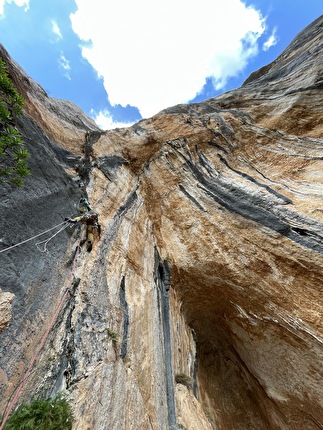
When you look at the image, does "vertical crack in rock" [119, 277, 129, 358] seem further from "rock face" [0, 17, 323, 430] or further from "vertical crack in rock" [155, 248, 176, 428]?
"vertical crack in rock" [155, 248, 176, 428]

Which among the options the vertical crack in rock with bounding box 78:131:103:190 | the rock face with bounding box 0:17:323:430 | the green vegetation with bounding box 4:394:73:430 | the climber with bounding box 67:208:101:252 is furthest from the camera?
the vertical crack in rock with bounding box 78:131:103:190

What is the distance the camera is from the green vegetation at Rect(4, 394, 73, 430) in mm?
3672

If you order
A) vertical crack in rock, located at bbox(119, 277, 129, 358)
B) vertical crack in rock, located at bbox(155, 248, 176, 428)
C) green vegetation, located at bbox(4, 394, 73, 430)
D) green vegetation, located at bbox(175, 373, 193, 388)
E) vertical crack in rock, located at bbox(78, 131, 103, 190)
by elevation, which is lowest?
green vegetation, located at bbox(175, 373, 193, 388)

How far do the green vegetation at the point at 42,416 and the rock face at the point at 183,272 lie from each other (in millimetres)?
269

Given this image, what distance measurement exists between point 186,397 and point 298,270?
5752mm

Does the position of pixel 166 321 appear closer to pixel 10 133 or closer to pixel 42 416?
pixel 42 416

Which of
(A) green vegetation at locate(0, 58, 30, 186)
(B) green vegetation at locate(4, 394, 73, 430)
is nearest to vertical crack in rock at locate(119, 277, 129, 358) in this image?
(B) green vegetation at locate(4, 394, 73, 430)

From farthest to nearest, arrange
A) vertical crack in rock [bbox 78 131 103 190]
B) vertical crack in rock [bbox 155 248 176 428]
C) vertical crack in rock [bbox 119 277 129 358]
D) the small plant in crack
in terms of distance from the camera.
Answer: vertical crack in rock [bbox 78 131 103 190], vertical crack in rock [bbox 155 248 176 428], vertical crack in rock [bbox 119 277 129 358], the small plant in crack

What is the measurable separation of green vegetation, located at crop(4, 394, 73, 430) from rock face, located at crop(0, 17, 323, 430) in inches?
10.6

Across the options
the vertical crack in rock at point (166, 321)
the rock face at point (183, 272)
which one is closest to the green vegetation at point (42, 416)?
the rock face at point (183, 272)

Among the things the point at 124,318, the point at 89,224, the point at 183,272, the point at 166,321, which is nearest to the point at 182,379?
the point at 166,321

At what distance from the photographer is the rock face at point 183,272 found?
538cm

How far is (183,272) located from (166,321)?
229 cm

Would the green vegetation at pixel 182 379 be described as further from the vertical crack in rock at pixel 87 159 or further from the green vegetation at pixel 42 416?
the vertical crack in rock at pixel 87 159
